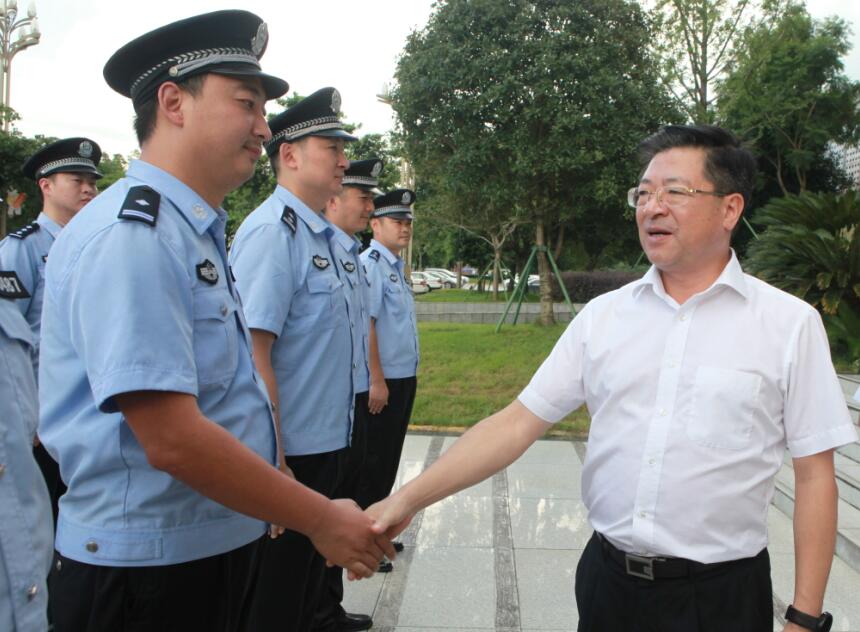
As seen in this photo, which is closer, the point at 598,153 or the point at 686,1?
the point at 598,153

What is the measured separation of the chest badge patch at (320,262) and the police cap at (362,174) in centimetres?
118

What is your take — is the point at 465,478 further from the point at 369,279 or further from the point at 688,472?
the point at 369,279

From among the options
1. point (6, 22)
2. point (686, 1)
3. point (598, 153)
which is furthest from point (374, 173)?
point (6, 22)

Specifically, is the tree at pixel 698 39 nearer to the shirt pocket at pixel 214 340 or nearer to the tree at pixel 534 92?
the tree at pixel 534 92

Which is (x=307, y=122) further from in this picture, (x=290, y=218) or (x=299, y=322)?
(x=299, y=322)

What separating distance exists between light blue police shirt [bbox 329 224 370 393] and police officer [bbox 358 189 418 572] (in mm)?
849

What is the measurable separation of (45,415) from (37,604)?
359 millimetres

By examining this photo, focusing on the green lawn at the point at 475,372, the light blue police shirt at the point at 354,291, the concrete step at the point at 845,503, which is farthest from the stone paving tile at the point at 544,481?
the light blue police shirt at the point at 354,291

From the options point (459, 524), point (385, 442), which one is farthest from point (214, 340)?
point (459, 524)

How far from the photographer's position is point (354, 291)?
296 cm

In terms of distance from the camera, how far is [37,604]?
1375 mm

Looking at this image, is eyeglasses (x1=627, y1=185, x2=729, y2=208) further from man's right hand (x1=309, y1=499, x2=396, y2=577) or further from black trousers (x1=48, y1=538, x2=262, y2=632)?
black trousers (x1=48, y1=538, x2=262, y2=632)

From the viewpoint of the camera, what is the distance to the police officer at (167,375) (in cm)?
135

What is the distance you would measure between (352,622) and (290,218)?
1700 mm
